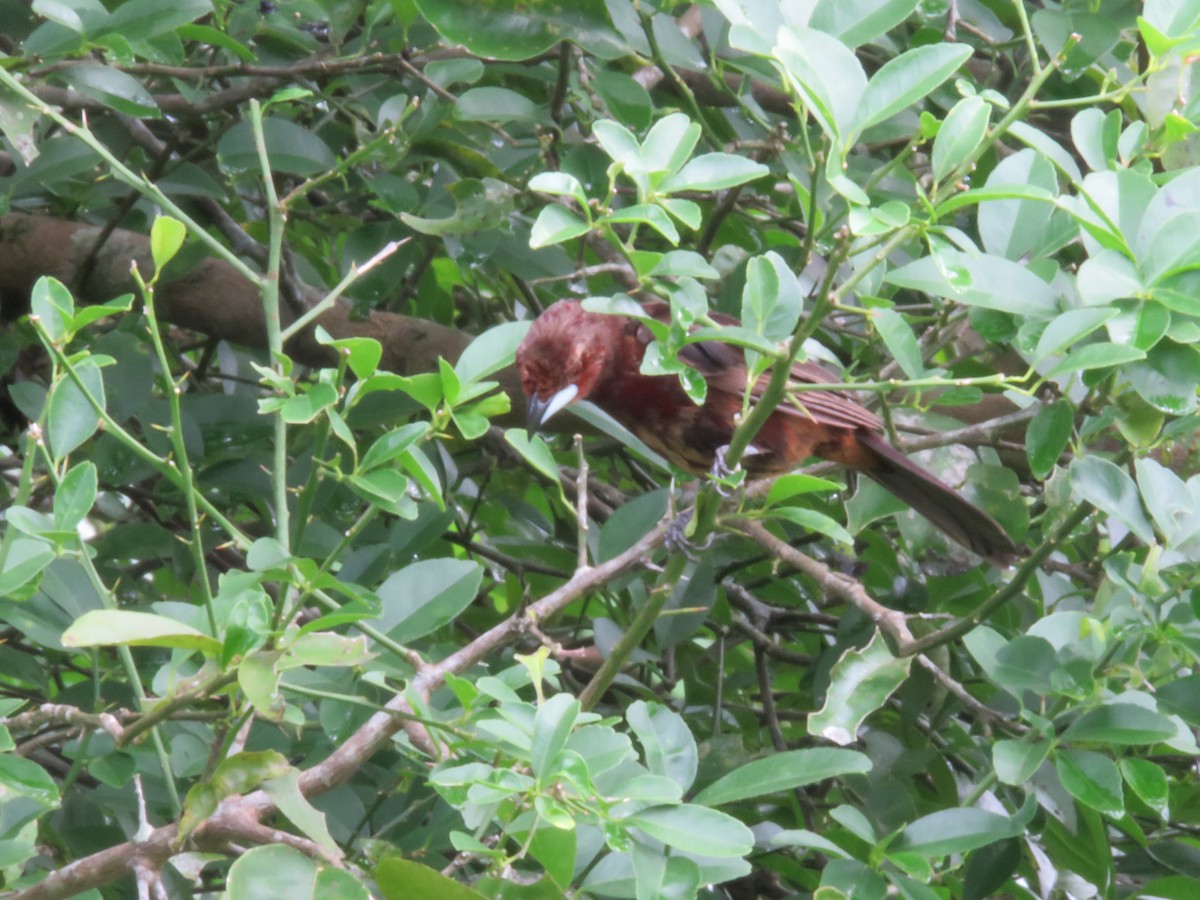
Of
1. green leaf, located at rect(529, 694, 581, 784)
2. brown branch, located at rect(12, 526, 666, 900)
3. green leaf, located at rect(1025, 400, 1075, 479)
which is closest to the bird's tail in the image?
green leaf, located at rect(1025, 400, 1075, 479)

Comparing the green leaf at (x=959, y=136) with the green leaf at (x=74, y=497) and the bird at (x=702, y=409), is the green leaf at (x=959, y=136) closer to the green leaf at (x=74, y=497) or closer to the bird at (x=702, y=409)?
the green leaf at (x=74, y=497)

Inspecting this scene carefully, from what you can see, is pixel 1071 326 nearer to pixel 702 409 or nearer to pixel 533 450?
pixel 533 450

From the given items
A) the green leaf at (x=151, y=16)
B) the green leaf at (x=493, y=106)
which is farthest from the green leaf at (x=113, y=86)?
the green leaf at (x=493, y=106)

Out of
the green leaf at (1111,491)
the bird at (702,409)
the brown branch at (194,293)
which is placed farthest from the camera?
the brown branch at (194,293)

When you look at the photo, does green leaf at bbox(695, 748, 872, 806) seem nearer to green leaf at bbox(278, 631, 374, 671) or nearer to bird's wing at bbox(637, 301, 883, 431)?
green leaf at bbox(278, 631, 374, 671)

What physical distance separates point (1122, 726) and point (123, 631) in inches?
48.6

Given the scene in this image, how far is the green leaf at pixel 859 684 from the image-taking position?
1832 mm

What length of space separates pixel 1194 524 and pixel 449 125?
5.34 ft

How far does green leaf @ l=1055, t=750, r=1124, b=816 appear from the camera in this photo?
70.1 inches

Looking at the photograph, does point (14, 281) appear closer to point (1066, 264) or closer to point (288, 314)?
point (288, 314)

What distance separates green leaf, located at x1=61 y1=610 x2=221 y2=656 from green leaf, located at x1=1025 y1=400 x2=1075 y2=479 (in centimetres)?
118

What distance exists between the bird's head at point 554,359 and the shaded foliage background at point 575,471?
4.2 inches

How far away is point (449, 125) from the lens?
273 cm

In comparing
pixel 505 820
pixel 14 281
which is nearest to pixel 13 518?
pixel 505 820
